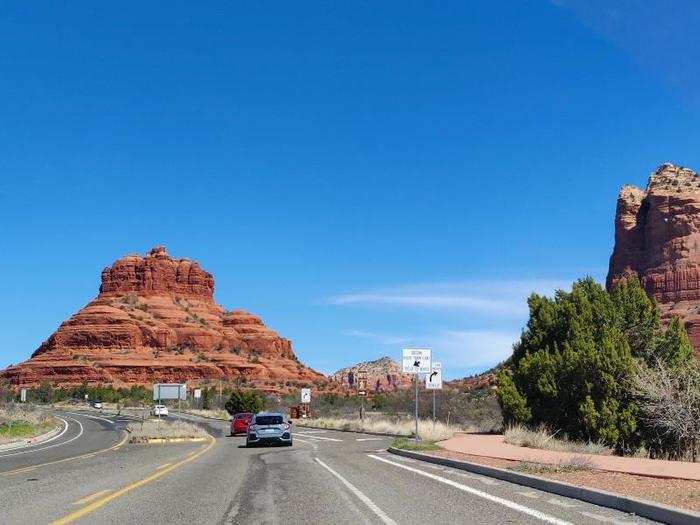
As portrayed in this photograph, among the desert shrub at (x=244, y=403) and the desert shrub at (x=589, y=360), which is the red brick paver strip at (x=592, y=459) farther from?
the desert shrub at (x=244, y=403)

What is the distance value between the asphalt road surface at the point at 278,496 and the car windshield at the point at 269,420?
9.53 m

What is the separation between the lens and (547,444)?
20406mm

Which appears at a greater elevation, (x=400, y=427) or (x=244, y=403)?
(x=244, y=403)

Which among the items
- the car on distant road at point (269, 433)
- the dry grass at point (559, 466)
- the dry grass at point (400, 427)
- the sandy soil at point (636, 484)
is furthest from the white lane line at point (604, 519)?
the car on distant road at point (269, 433)

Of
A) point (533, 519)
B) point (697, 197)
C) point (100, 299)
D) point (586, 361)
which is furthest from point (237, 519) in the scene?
point (100, 299)

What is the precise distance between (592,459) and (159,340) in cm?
13201

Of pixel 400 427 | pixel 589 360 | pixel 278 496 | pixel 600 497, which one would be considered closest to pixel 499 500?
pixel 600 497

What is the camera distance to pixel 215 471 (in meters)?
17.6

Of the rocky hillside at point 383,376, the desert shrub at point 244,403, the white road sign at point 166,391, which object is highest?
the rocky hillside at point 383,376

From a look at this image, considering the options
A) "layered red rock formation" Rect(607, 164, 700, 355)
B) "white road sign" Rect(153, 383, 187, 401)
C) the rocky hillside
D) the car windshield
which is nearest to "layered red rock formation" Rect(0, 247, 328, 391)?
the rocky hillside

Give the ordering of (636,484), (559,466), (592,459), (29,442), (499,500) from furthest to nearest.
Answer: (29,442)
(592,459)
(559,466)
(636,484)
(499,500)

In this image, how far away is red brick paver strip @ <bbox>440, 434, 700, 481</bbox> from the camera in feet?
43.0

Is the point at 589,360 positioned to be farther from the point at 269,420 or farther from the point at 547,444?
the point at 269,420

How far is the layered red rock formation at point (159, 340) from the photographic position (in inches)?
5098
